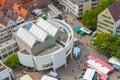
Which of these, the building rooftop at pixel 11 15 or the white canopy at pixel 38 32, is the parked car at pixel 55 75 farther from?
the building rooftop at pixel 11 15

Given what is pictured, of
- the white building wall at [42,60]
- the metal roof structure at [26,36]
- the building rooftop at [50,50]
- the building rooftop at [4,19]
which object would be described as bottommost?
the white building wall at [42,60]

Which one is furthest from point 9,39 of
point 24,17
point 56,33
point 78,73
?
point 78,73

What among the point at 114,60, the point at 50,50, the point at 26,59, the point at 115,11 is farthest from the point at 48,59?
the point at 115,11

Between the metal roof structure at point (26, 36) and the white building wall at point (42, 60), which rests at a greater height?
the metal roof structure at point (26, 36)

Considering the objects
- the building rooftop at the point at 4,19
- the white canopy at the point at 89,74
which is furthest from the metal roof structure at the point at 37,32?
the white canopy at the point at 89,74

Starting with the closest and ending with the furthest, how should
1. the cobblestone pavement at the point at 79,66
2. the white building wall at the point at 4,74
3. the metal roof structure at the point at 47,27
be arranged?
the white building wall at the point at 4,74 < the cobblestone pavement at the point at 79,66 < the metal roof structure at the point at 47,27

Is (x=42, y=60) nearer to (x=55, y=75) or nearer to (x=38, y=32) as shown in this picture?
(x=55, y=75)
